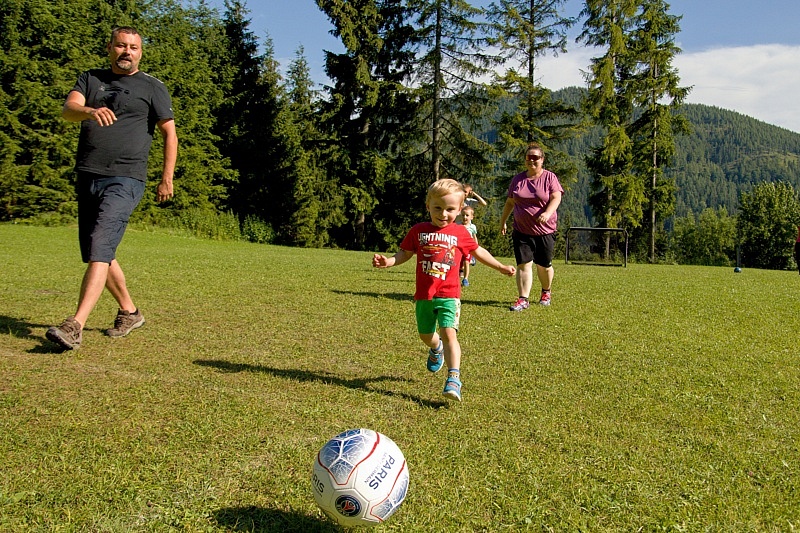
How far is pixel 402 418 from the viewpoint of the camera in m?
3.89

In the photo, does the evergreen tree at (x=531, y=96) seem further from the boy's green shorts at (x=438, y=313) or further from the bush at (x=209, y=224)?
the boy's green shorts at (x=438, y=313)

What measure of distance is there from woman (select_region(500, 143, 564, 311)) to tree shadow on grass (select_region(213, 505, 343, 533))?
6.12 m

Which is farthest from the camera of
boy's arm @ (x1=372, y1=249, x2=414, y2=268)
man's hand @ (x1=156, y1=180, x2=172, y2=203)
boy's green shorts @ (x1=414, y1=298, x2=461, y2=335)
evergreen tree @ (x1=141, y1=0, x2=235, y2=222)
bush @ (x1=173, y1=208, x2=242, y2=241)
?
bush @ (x1=173, y1=208, x2=242, y2=241)

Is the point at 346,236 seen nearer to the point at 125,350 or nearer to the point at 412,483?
the point at 125,350

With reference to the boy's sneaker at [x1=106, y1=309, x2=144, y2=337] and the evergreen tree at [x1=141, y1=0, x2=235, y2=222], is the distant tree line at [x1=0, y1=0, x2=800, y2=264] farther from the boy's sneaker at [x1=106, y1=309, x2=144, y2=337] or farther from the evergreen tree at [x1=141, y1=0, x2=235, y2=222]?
the boy's sneaker at [x1=106, y1=309, x2=144, y2=337]

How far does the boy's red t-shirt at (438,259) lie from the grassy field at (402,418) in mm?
752

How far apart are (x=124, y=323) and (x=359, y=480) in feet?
13.6

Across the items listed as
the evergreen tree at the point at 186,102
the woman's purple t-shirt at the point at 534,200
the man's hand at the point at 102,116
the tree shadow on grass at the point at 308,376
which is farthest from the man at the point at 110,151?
the evergreen tree at the point at 186,102

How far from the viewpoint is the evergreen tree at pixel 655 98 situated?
37062 mm

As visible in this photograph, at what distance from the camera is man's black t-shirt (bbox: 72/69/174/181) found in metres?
5.34

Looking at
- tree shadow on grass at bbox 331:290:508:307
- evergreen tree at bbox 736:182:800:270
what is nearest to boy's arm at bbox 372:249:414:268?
tree shadow on grass at bbox 331:290:508:307

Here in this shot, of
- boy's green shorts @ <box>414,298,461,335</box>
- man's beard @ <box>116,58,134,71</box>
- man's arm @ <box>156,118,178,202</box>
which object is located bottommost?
boy's green shorts @ <box>414,298,461,335</box>

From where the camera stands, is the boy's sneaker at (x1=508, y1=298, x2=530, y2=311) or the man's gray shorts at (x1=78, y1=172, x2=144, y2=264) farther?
the boy's sneaker at (x1=508, y1=298, x2=530, y2=311)

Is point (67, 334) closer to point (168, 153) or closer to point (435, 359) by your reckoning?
point (168, 153)
